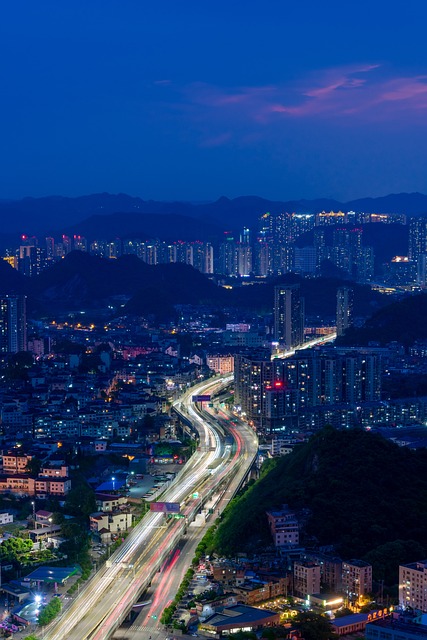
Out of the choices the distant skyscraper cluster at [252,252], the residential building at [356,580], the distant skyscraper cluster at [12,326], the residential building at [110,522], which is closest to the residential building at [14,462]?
the residential building at [110,522]

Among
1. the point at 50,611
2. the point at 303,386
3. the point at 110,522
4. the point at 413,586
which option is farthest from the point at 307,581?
the point at 303,386

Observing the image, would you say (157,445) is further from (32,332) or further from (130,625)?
(32,332)

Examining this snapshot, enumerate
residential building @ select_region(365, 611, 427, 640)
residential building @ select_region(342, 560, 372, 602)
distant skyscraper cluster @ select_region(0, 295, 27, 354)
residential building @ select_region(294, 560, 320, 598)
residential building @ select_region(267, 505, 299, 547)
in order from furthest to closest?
distant skyscraper cluster @ select_region(0, 295, 27, 354) → residential building @ select_region(267, 505, 299, 547) → residential building @ select_region(294, 560, 320, 598) → residential building @ select_region(342, 560, 372, 602) → residential building @ select_region(365, 611, 427, 640)

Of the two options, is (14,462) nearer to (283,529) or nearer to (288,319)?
(283,529)

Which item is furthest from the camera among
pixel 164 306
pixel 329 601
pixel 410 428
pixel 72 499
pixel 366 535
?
pixel 164 306

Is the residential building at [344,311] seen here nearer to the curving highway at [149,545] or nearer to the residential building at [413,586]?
the curving highway at [149,545]

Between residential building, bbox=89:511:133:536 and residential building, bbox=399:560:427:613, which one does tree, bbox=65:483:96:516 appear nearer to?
residential building, bbox=89:511:133:536

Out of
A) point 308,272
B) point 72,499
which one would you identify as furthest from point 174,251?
point 72,499

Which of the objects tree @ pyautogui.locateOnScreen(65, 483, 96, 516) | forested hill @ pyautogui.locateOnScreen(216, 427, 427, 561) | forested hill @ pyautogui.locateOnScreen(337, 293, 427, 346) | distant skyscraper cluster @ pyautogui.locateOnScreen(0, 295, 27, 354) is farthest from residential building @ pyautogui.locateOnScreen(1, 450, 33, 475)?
forested hill @ pyautogui.locateOnScreen(337, 293, 427, 346)
